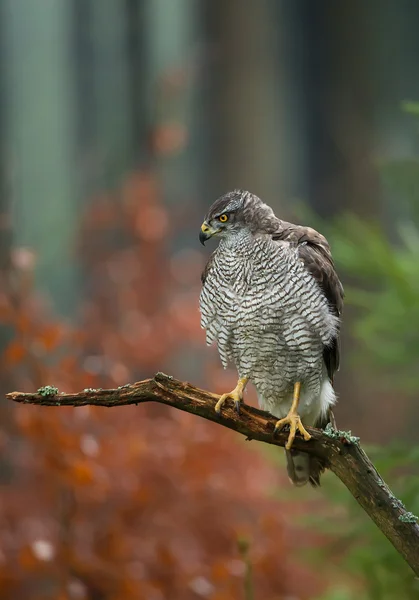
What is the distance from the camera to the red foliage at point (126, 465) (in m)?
4.30

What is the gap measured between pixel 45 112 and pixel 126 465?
776 cm

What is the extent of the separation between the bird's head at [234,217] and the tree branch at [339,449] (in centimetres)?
79

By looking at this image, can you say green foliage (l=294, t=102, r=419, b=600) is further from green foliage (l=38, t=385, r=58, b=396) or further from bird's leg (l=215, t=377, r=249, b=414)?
green foliage (l=38, t=385, r=58, b=396)

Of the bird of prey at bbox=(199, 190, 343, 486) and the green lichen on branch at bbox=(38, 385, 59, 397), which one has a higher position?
the bird of prey at bbox=(199, 190, 343, 486)

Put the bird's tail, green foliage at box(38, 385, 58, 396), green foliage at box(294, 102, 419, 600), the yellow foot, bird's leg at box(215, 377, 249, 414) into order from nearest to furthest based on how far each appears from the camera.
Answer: green foliage at box(38, 385, 58, 396), bird's leg at box(215, 377, 249, 414), the yellow foot, the bird's tail, green foliage at box(294, 102, 419, 600)

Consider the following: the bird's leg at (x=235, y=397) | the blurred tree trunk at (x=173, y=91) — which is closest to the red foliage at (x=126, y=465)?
the blurred tree trunk at (x=173, y=91)

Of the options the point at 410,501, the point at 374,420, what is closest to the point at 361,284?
the point at 374,420

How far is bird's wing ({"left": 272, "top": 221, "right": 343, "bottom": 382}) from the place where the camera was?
3387 millimetres

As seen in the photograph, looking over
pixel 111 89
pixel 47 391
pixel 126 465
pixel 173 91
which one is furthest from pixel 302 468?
pixel 111 89

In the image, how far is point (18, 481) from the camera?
18.3 ft

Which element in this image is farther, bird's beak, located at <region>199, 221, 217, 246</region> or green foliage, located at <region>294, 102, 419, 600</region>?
green foliage, located at <region>294, 102, 419, 600</region>

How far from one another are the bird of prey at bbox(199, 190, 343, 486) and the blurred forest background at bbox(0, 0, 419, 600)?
0.67 m

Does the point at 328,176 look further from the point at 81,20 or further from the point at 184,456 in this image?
the point at 184,456

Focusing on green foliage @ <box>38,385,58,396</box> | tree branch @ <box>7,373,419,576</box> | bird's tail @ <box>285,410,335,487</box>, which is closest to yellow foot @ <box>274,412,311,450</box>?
tree branch @ <box>7,373,419,576</box>
